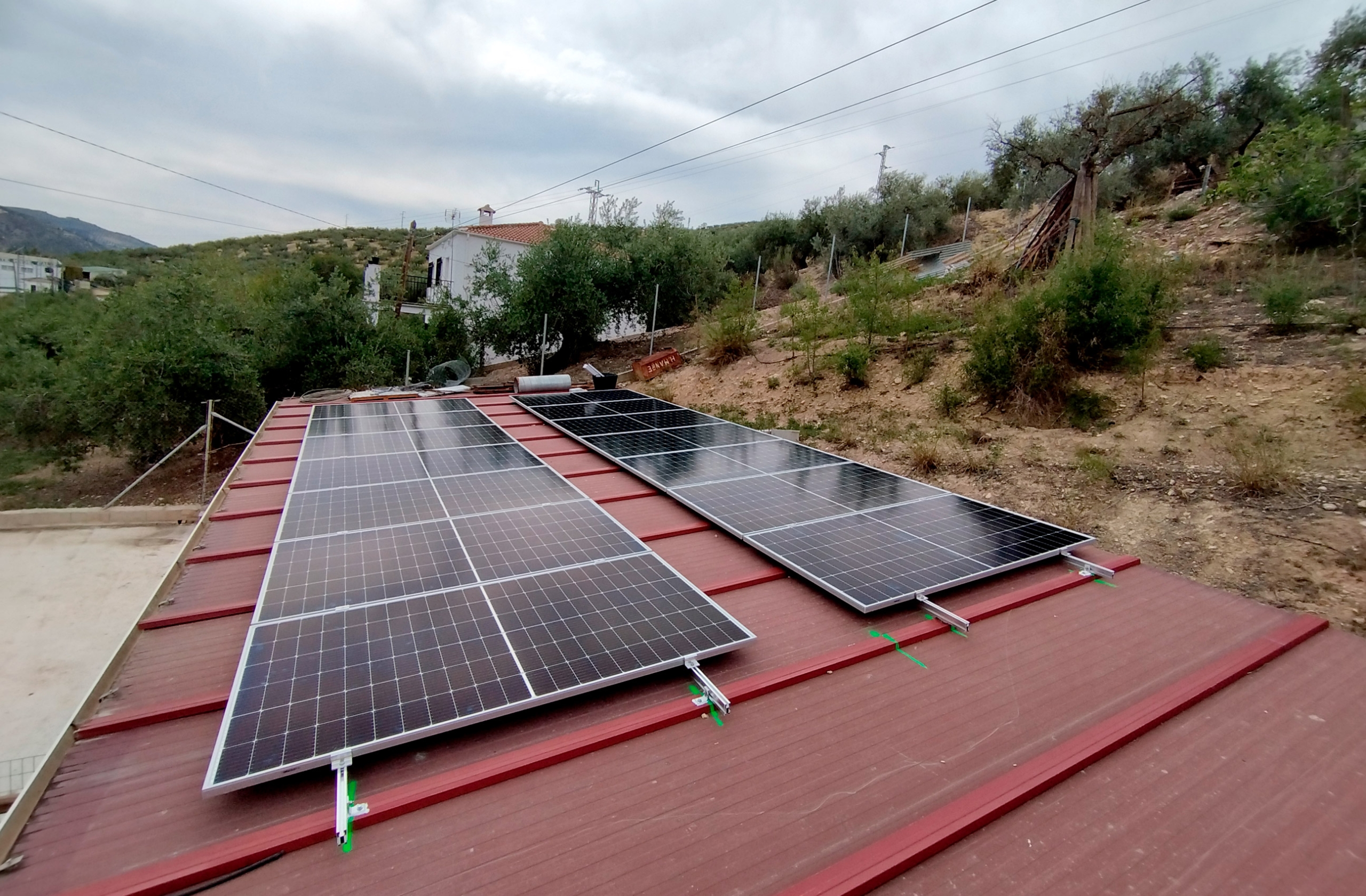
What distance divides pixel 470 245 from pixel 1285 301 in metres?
33.9

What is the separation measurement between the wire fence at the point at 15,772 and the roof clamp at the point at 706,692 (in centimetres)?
586

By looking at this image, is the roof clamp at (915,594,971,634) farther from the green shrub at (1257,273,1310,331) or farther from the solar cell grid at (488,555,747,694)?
the green shrub at (1257,273,1310,331)

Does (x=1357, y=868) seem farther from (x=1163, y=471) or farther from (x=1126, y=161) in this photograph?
(x=1126, y=161)

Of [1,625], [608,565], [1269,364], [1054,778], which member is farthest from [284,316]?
[1269,364]

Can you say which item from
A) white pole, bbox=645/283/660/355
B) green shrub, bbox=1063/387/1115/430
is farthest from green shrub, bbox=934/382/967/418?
white pole, bbox=645/283/660/355

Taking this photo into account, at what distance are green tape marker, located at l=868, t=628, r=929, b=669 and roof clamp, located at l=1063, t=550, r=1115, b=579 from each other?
2441 mm

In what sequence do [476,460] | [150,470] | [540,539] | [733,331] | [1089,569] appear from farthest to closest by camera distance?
[733,331]
[150,470]
[476,460]
[540,539]
[1089,569]

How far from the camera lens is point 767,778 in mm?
2906

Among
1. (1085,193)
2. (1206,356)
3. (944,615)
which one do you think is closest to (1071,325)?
(1206,356)

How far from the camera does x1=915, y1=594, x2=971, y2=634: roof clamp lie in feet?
13.9

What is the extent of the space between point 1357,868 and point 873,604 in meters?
2.52

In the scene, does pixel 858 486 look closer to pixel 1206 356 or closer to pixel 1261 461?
pixel 1261 461

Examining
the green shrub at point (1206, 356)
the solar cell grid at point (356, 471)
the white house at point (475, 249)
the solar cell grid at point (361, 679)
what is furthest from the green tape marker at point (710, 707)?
the white house at point (475, 249)

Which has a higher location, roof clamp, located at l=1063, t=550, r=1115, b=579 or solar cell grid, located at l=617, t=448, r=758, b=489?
solar cell grid, located at l=617, t=448, r=758, b=489
